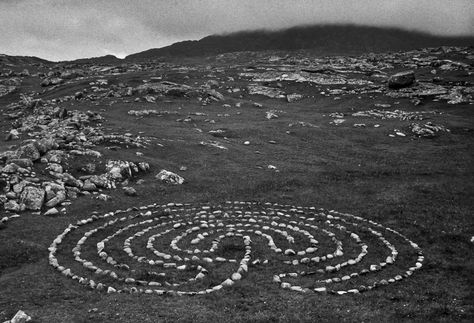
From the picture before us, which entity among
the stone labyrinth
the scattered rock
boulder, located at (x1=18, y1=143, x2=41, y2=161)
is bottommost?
the stone labyrinth

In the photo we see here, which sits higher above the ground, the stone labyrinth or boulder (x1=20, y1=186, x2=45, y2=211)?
boulder (x1=20, y1=186, x2=45, y2=211)

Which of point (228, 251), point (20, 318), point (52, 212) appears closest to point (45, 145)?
point (52, 212)

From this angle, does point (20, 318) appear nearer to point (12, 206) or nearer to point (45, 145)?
point (12, 206)

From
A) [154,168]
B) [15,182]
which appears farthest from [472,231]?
[15,182]

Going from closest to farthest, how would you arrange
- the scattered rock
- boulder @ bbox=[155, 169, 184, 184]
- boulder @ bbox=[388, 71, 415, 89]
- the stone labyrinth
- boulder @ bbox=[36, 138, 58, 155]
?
the stone labyrinth < the scattered rock < boulder @ bbox=[155, 169, 184, 184] < boulder @ bbox=[36, 138, 58, 155] < boulder @ bbox=[388, 71, 415, 89]

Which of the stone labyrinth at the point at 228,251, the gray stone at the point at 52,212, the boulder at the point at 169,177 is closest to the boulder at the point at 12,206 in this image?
the gray stone at the point at 52,212

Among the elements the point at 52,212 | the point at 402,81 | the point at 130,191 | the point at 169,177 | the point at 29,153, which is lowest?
the point at 169,177

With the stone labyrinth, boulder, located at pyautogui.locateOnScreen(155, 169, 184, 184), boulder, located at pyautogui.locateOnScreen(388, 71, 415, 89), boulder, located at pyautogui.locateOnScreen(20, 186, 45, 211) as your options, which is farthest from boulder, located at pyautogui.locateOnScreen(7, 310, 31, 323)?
boulder, located at pyautogui.locateOnScreen(388, 71, 415, 89)

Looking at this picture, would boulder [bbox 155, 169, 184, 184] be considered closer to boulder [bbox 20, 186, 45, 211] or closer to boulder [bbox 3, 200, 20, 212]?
boulder [bbox 20, 186, 45, 211]
